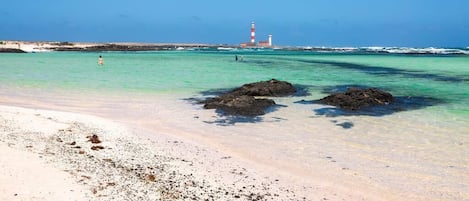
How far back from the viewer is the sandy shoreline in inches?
242

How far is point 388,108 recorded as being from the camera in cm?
1510

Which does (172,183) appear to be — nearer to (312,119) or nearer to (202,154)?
(202,154)

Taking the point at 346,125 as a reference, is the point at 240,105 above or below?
above

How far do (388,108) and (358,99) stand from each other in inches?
41.4

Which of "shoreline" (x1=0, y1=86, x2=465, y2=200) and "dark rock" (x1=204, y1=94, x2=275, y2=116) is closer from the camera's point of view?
"shoreline" (x1=0, y1=86, x2=465, y2=200)

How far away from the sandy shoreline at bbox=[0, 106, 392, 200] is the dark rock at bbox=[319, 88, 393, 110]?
23.5ft

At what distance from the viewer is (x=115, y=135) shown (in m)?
10.3

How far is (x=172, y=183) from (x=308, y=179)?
2.33m

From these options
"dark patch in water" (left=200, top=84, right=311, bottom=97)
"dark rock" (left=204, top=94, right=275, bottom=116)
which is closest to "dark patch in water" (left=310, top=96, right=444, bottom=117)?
"dark rock" (left=204, top=94, right=275, bottom=116)

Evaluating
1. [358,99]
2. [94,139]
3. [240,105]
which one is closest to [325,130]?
[240,105]

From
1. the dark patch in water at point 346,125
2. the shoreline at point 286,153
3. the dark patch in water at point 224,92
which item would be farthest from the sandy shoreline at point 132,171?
the dark patch in water at point 224,92

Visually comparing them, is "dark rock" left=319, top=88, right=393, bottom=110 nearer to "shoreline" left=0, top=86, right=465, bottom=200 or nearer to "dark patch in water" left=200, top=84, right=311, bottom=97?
"shoreline" left=0, top=86, right=465, bottom=200

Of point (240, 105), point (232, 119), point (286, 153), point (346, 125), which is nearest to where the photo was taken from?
point (286, 153)

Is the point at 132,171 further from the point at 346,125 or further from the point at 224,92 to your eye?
the point at 224,92
